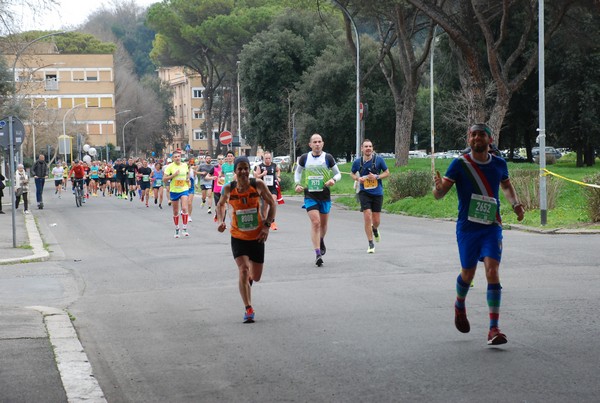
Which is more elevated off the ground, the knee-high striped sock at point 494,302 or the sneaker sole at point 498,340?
the knee-high striped sock at point 494,302

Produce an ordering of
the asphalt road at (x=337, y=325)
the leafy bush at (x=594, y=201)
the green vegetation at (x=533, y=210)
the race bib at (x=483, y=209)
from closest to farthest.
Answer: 1. the asphalt road at (x=337, y=325)
2. the race bib at (x=483, y=209)
3. the leafy bush at (x=594, y=201)
4. the green vegetation at (x=533, y=210)

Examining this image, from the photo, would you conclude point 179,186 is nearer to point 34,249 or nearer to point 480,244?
point 34,249

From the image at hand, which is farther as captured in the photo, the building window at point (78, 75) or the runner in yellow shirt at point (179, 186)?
the building window at point (78, 75)

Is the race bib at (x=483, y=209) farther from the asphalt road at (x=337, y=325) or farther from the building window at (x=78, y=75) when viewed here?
the building window at (x=78, y=75)

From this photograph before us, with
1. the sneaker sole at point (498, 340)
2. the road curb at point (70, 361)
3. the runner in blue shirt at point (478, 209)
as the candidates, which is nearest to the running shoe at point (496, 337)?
the sneaker sole at point (498, 340)

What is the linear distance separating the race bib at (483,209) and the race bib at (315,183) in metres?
6.87

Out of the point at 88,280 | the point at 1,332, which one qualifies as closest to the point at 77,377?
the point at 1,332

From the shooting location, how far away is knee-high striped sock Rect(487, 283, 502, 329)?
7.52 metres

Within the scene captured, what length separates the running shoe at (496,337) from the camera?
739 centimetres

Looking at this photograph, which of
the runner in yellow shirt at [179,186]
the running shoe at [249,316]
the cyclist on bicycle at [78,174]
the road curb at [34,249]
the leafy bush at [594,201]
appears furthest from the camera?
the cyclist on bicycle at [78,174]

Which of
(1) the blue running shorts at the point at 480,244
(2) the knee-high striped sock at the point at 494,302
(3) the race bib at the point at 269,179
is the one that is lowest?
(2) the knee-high striped sock at the point at 494,302

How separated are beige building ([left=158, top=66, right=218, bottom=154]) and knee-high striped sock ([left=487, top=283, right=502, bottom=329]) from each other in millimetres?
123105

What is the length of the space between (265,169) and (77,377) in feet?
51.4

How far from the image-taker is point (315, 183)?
47.8 feet
